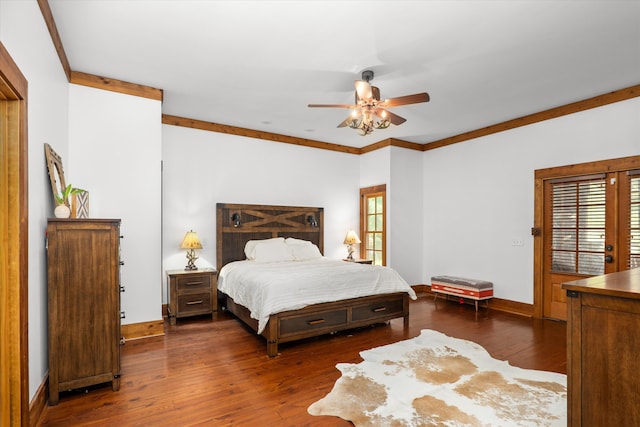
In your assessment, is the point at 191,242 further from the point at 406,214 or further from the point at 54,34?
the point at 406,214

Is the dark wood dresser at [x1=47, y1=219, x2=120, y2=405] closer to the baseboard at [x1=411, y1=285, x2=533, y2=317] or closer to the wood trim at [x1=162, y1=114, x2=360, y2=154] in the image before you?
the wood trim at [x1=162, y1=114, x2=360, y2=154]

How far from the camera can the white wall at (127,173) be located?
358cm

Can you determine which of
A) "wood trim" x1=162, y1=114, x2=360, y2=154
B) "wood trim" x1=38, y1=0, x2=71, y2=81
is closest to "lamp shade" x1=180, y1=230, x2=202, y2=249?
"wood trim" x1=162, y1=114, x2=360, y2=154

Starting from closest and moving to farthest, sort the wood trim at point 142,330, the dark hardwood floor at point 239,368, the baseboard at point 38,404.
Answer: the baseboard at point 38,404, the dark hardwood floor at point 239,368, the wood trim at point 142,330

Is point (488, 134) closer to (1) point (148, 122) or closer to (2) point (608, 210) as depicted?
(2) point (608, 210)

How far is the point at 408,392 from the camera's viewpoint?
2.58 meters

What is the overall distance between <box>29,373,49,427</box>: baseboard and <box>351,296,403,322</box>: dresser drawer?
2.79 meters

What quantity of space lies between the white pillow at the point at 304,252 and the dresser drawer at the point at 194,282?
1397 mm

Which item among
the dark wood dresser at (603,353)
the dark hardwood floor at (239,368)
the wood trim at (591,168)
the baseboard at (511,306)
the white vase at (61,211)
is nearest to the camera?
the dark wood dresser at (603,353)

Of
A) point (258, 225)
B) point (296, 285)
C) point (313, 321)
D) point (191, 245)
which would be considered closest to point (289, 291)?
point (296, 285)

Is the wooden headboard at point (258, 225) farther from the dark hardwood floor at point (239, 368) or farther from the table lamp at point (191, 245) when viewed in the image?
the dark hardwood floor at point (239, 368)

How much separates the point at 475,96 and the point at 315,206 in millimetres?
3244

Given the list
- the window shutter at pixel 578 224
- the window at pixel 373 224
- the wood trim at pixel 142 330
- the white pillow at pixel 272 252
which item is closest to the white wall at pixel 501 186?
the window shutter at pixel 578 224

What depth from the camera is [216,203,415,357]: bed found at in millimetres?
3453
